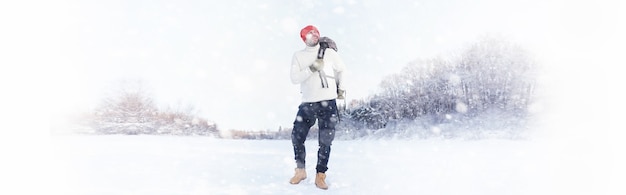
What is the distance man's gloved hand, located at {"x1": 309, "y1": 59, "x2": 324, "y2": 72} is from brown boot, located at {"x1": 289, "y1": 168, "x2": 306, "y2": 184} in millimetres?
739

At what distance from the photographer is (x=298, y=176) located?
4062 millimetres

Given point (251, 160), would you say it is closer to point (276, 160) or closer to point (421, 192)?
point (276, 160)

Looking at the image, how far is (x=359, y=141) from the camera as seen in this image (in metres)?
6.53

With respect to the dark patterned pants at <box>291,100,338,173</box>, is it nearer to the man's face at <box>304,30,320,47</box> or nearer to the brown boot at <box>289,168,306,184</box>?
the brown boot at <box>289,168,306,184</box>

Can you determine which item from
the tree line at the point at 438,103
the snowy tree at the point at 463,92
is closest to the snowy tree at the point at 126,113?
the tree line at the point at 438,103

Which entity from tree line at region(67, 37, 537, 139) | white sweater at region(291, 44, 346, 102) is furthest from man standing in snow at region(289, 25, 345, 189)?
tree line at region(67, 37, 537, 139)

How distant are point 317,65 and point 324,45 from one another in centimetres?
18

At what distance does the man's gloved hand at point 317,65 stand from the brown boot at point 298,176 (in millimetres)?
739

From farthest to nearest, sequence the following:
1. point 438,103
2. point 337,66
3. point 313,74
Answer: point 438,103
point 337,66
point 313,74

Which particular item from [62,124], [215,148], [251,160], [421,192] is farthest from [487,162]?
[62,124]

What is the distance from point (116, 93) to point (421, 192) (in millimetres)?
4577

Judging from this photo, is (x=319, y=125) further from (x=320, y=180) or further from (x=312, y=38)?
(x=312, y=38)

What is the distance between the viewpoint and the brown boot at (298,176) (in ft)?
13.3

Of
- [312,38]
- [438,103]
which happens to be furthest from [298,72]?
[438,103]
